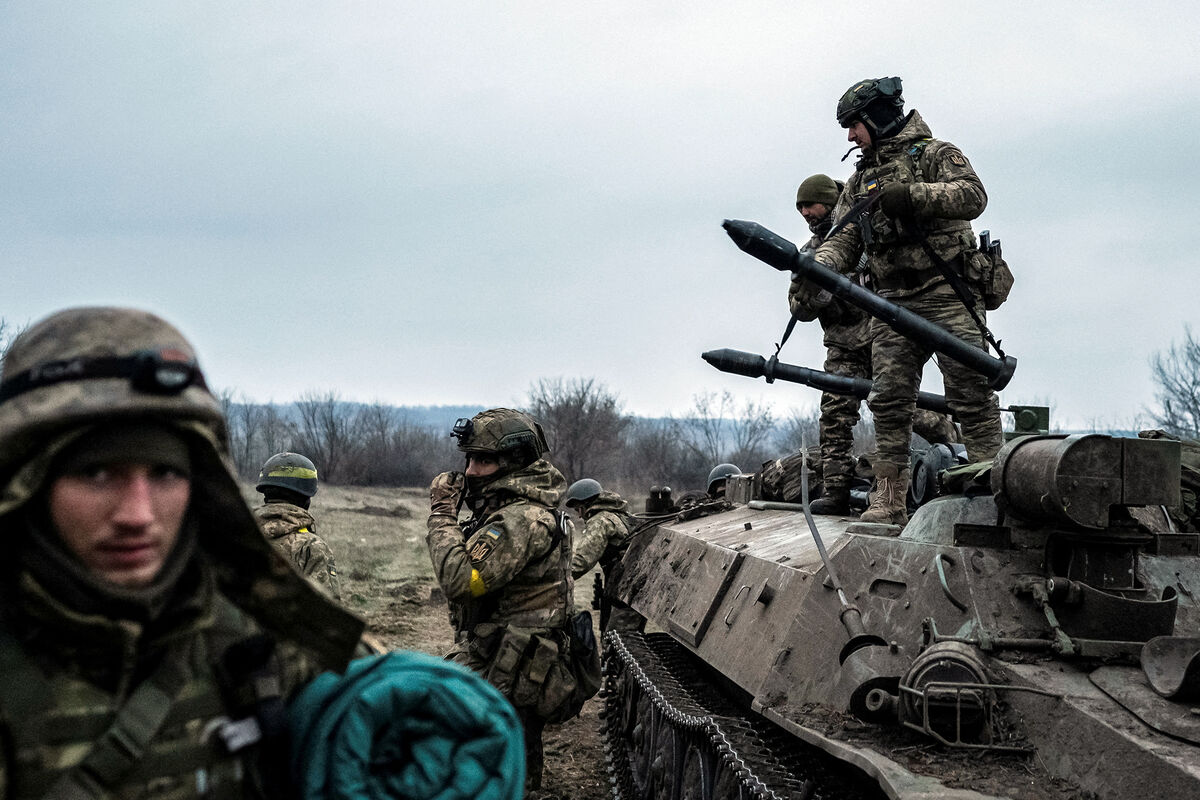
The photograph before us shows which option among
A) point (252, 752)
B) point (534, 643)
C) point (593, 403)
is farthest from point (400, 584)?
point (593, 403)

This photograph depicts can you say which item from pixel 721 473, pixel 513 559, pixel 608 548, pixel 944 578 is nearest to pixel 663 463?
pixel 721 473

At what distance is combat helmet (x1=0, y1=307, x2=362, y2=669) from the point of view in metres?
1.84

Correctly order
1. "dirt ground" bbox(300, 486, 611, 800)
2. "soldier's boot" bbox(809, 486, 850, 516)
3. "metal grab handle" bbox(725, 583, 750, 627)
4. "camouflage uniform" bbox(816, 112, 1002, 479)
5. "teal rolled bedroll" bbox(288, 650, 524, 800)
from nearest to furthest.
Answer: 1. "teal rolled bedroll" bbox(288, 650, 524, 800)
2. "metal grab handle" bbox(725, 583, 750, 627)
3. "camouflage uniform" bbox(816, 112, 1002, 479)
4. "soldier's boot" bbox(809, 486, 850, 516)
5. "dirt ground" bbox(300, 486, 611, 800)

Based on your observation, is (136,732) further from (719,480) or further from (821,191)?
(719,480)

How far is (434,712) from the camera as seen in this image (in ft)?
6.36

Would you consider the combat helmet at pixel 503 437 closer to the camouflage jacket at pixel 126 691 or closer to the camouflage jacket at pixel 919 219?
the camouflage jacket at pixel 919 219

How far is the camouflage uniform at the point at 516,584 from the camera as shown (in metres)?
5.66

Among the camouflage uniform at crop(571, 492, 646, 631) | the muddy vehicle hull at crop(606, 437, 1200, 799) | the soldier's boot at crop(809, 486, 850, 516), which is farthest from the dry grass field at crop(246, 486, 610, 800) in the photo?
the soldier's boot at crop(809, 486, 850, 516)

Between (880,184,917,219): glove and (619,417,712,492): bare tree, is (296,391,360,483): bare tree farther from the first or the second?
(880,184,917,219): glove

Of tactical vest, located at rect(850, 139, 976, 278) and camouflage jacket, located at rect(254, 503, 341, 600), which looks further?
tactical vest, located at rect(850, 139, 976, 278)

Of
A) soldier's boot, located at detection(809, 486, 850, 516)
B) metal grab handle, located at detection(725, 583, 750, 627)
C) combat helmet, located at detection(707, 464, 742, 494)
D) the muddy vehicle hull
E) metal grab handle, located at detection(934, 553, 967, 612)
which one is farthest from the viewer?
combat helmet, located at detection(707, 464, 742, 494)

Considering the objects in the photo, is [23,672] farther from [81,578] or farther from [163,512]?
[163,512]

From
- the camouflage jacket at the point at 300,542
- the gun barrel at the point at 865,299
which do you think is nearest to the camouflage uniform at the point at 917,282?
the gun barrel at the point at 865,299

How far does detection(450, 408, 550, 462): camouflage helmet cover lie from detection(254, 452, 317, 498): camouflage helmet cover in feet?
3.33
